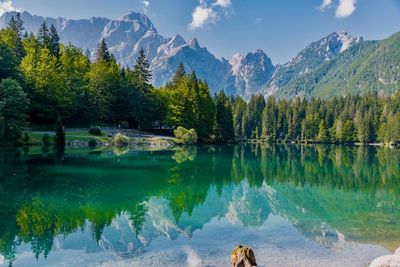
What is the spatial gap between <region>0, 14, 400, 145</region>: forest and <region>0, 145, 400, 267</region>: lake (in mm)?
26416

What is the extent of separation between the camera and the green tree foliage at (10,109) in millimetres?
48219

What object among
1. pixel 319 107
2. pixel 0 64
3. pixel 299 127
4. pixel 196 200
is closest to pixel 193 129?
pixel 0 64

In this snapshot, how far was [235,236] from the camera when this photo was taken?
645 inches

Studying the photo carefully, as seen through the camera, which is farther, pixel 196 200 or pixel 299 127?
pixel 299 127

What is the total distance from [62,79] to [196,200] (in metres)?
53.0

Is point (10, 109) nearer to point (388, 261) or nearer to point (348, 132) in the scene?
point (388, 261)

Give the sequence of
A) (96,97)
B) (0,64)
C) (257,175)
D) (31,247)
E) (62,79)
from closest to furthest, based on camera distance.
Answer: (31,247) → (257,175) → (0,64) → (62,79) → (96,97)

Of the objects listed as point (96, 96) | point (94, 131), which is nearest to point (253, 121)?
point (96, 96)

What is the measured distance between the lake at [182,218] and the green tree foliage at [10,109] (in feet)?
54.7

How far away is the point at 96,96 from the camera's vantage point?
245ft

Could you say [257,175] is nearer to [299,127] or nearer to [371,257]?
[371,257]

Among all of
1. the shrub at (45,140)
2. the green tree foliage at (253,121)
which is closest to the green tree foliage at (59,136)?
the shrub at (45,140)

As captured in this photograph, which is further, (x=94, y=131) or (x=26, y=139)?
(x=94, y=131)

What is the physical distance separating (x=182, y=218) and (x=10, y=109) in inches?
1489
